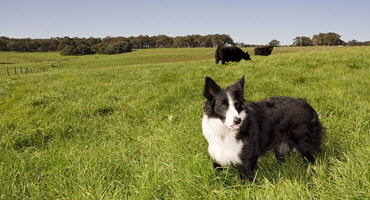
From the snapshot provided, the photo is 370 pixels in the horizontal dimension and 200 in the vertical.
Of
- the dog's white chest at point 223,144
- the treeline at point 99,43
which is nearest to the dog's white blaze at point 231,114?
the dog's white chest at point 223,144

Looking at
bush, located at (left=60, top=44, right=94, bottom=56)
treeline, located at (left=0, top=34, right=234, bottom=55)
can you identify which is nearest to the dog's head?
treeline, located at (left=0, top=34, right=234, bottom=55)

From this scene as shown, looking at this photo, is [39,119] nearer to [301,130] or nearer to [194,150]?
[194,150]

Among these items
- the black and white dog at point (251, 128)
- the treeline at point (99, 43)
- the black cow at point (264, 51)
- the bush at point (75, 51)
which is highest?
the treeline at point (99, 43)

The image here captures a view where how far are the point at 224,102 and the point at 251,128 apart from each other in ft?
1.77

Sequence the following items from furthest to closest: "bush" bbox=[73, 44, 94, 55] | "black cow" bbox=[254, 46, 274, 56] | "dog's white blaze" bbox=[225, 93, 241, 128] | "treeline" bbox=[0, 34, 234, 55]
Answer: "treeline" bbox=[0, 34, 234, 55], "bush" bbox=[73, 44, 94, 55], "black cow" bbox=[254, 46, 274, 56], "dog's white blaze" bbox=[225, 93, 241, 128]

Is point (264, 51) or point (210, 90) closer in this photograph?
point (210, 90)

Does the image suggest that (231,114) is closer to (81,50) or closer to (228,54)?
(228,54)

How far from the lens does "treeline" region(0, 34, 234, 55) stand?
3861 inches

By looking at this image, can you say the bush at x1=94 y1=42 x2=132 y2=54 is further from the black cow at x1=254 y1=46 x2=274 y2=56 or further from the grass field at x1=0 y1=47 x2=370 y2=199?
the grass field at x1=0 y1=47 x2=370 y2=199

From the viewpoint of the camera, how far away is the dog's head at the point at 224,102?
269 cm

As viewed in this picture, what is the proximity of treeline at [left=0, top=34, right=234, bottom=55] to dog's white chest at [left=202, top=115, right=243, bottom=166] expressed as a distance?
89720 millimetres

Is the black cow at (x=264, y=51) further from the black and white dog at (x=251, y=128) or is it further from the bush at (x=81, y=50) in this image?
the bush at (x=81, y=50)

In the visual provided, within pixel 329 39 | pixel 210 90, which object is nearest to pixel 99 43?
pixel 210 90

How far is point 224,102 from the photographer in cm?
280
